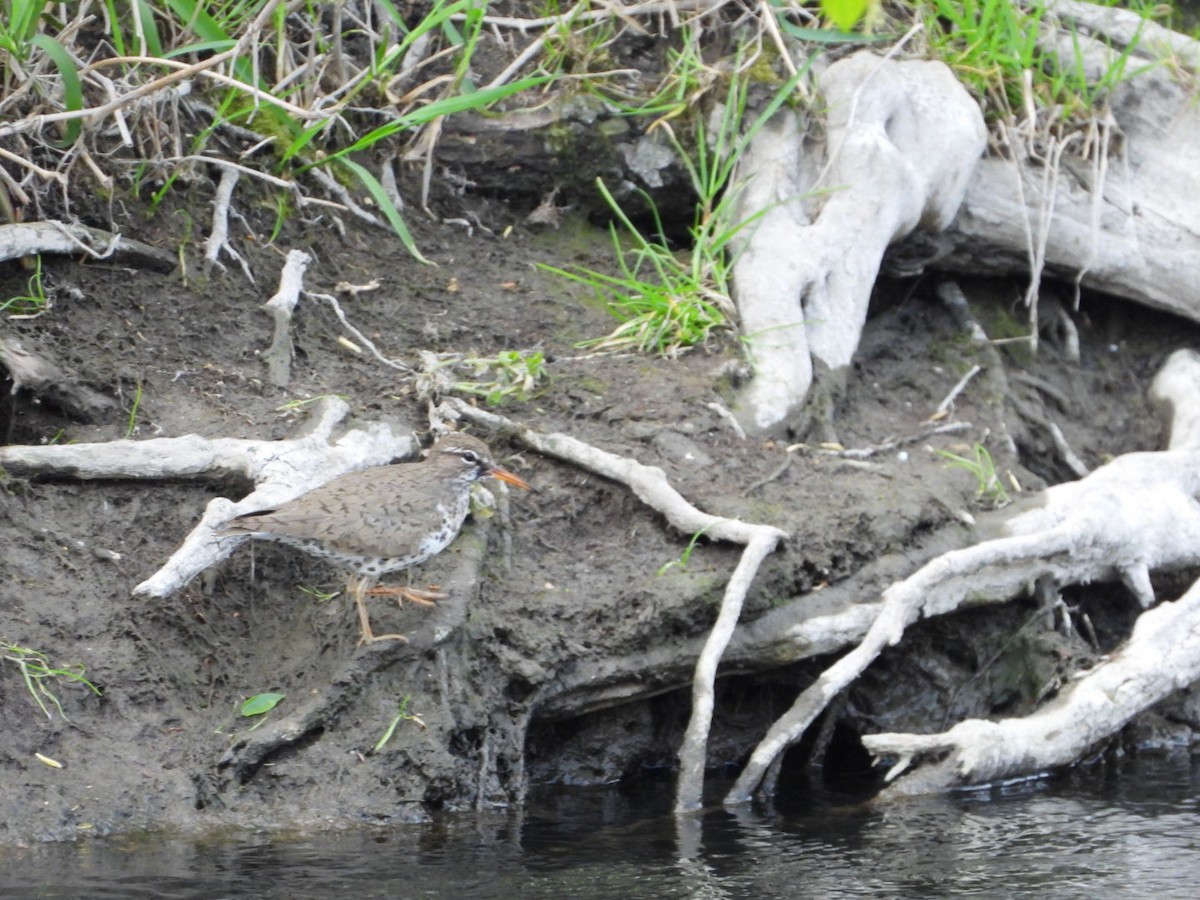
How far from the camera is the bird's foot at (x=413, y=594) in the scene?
19.6 ft

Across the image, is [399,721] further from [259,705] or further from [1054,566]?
[1054,566]

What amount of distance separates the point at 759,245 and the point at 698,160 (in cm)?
80

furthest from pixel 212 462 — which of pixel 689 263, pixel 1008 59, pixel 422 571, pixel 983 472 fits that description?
pixel 1008 59

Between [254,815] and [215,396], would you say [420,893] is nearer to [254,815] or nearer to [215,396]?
[254,815]

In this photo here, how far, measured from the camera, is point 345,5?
27.4 feet

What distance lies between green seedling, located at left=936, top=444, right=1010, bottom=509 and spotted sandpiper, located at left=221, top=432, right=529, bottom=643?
8.56ft

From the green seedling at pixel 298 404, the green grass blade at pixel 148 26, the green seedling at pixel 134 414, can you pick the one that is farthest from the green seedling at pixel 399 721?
the green grass blade at pixel 148 26

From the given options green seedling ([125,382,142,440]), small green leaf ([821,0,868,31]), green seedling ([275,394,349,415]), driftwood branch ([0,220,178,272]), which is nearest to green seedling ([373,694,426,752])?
green seedling ([275,394,349,415])

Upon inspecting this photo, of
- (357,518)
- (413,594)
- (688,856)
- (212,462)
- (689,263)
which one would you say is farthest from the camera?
(689,263)

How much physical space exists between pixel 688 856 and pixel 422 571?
1643mm

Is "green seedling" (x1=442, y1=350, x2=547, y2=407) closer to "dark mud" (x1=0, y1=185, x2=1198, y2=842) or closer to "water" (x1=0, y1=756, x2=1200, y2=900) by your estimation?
"dark mud" (x1=0, y1=185, x2=1198, y2=842)

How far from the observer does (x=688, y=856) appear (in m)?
5.45

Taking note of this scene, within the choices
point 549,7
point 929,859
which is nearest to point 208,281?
point 549,7

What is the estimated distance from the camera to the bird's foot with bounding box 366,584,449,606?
598 centimetres
